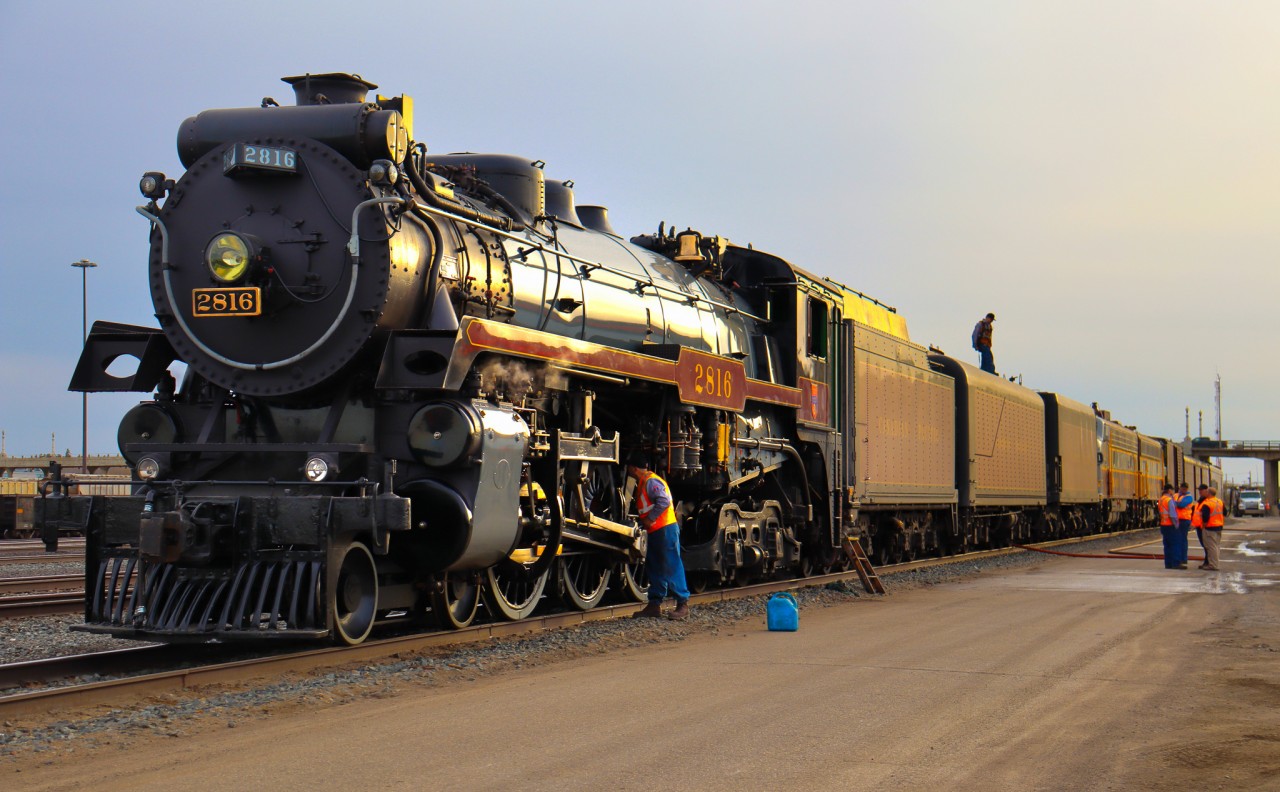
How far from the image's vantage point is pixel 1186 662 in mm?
8414

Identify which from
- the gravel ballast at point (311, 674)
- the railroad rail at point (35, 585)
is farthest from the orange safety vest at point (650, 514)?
the railroad rail at point (35, 585)

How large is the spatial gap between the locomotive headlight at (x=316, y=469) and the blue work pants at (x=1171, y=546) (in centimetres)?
1572

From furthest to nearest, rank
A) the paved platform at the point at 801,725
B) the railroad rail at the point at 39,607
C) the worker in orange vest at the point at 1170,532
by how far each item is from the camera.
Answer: the worker in orange vest at the point at 1170,532 < the railroad rail at the point at 39,607 < the paved platform at the point at 801,725

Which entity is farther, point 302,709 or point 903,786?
point 302,709

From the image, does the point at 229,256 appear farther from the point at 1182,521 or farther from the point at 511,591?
the point at 1182,521

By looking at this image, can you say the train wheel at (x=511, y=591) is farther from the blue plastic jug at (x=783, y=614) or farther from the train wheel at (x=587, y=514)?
the blue plastic jug at (x=783, y=614)

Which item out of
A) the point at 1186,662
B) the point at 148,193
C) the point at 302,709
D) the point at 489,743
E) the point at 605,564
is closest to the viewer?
the point at 489,743

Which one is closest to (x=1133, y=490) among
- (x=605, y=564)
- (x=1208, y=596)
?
(x=1208, y=596)

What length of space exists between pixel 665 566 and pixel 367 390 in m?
3.43

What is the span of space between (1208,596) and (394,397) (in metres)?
9.95

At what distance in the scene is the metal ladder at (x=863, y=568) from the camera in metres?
13.8

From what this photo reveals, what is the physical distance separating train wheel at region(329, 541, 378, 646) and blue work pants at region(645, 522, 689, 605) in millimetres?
3073

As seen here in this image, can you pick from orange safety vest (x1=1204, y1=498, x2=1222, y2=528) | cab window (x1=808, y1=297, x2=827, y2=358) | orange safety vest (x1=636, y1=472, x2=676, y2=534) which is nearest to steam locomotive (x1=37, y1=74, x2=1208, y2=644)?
orange safety vest (x1=636, y1=472, x2=676, y2=534)

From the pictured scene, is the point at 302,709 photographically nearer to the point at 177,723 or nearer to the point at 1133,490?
the point at 177,723
